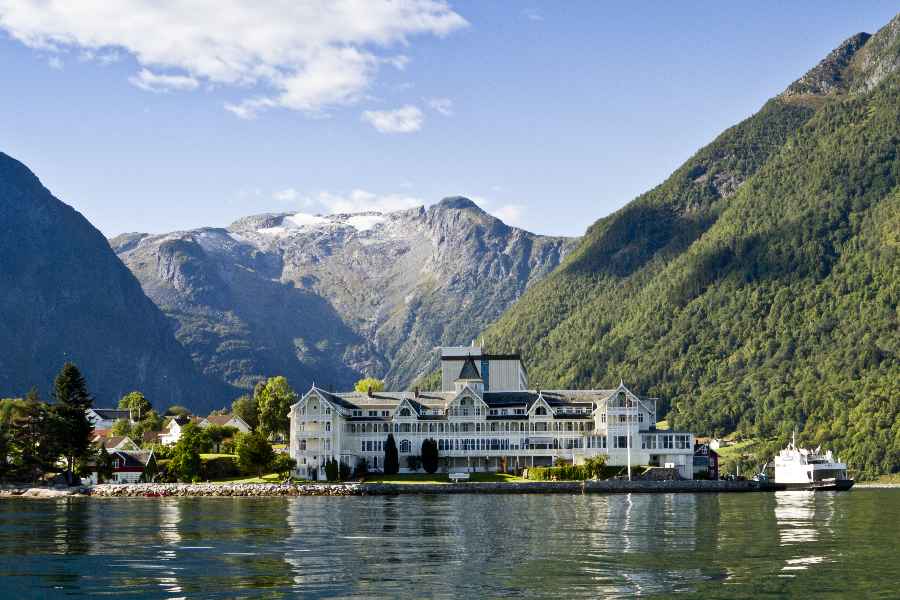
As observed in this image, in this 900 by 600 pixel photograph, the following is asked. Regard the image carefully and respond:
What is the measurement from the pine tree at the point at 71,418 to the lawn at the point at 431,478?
38.0m

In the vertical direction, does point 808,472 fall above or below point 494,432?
below

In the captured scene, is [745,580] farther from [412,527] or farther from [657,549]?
[412,527]

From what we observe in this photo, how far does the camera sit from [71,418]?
162125mm

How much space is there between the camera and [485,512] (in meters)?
106

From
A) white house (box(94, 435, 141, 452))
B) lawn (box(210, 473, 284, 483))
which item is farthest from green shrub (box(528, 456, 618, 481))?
white house (box(94, 435, 141, 452))

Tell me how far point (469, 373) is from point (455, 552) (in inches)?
4933

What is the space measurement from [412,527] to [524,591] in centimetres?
3553

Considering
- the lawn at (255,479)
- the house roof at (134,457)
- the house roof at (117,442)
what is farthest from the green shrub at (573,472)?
the house roof at (117,442)

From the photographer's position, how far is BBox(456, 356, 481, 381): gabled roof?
195250mm

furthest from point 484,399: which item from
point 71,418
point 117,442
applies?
point 117,442

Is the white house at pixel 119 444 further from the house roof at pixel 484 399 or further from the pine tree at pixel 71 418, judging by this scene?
the house roof at pixel 484 399

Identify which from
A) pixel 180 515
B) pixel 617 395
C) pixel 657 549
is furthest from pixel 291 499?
pixel 657 549

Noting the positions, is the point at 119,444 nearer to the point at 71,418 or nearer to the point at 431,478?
the point at 71,418

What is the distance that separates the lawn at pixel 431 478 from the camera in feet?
527
